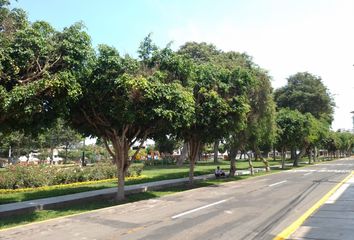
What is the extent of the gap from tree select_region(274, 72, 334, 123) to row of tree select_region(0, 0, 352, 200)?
49565mm

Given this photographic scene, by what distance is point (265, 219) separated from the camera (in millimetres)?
12758

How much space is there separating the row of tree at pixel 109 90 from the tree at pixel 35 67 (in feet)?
0.09

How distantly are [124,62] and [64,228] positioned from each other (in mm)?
6921

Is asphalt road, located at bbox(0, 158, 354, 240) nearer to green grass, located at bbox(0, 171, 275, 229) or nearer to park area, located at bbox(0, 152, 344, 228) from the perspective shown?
green grass, located at bbox(0, 171, 275, 229)

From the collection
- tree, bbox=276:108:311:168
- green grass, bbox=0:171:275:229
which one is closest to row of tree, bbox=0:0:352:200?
green grass, bbox=0:171:275:229

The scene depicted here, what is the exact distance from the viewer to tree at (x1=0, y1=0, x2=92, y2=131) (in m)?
12.1

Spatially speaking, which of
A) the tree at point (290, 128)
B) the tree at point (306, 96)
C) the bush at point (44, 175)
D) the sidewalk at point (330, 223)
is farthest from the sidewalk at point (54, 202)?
the tree at point (306, 96)

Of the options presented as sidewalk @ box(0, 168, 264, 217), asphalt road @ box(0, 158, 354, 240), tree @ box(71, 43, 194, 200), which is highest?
tree @ box(71, 43, 194, 200)

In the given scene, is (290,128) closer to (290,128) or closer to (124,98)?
(290,128)

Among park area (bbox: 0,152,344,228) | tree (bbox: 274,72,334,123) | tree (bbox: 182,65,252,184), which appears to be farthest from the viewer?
tree (bbox: 274,72,334,123)

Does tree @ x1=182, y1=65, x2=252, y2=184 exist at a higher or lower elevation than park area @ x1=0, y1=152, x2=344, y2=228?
higher

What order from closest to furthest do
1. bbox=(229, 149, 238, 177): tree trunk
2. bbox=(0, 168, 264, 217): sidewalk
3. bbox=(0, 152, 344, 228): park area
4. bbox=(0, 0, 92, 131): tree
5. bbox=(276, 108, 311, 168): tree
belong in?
1. bbox=(0, 0, 92, 131): tree
2. bbox=(0, 168, 264, 217): sidewalk
3. bbox=(0, 152, 344, 228): park area
4. bbox=(229, 149, 238, 177): tree trunk
5. bbox=(276, 108, 311, 168): tree

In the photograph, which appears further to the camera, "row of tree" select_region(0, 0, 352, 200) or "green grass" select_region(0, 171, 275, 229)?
"green grass" select_region(0, 171, 275, 229)

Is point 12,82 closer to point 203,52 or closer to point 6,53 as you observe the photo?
point 6,53
